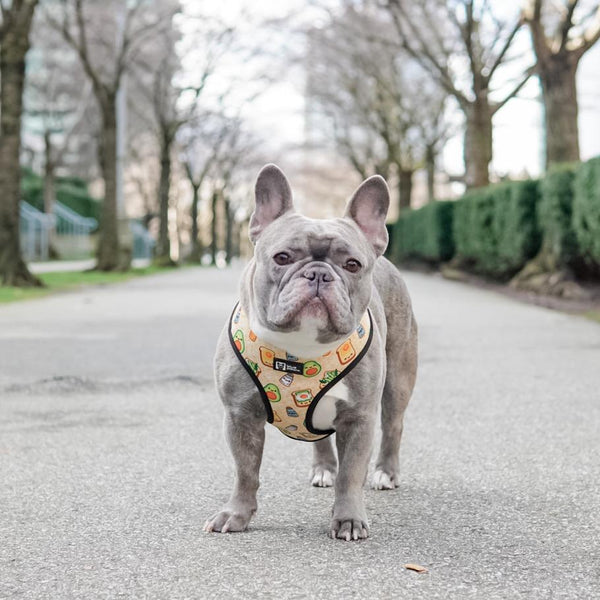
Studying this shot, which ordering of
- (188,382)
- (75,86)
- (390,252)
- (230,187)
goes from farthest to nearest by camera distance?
(230,187), (75,86), (390,252), (188,382)

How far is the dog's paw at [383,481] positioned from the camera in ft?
12.3

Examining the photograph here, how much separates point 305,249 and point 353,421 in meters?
0.67

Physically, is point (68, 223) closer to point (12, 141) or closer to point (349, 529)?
point (12, 141)

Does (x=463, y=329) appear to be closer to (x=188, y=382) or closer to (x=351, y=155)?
(x=188, y=382)

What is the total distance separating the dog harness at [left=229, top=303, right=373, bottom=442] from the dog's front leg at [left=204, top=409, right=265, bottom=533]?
0.10m

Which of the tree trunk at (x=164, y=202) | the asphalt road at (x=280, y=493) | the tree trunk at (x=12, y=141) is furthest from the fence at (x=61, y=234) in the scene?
the asphalt road at (x=280, y=493)

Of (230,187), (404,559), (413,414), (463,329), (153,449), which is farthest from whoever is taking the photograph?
(230,187)

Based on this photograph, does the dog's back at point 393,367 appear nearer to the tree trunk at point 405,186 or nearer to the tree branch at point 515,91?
the tree branch at point 515,91

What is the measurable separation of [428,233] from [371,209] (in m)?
23.4

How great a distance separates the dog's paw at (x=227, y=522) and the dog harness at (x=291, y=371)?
1.20 ft

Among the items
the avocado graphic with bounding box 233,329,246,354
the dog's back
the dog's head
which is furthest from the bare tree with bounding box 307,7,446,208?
the avocado graphic with bounding box 233,329,246,354

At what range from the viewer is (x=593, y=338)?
30.8 feet

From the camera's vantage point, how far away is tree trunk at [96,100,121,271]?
2420 cm

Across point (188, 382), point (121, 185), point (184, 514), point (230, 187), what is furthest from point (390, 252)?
point (184, 514)
